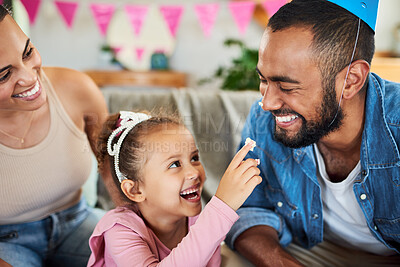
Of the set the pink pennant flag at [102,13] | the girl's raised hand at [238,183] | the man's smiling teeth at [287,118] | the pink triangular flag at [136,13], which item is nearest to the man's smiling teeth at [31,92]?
the girl's raised hand at [238,183]

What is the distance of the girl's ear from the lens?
3.55ft

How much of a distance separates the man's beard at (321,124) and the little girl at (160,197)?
0.22m

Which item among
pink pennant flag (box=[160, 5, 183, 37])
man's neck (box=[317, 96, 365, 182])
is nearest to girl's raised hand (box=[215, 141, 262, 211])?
man's neck (box=[317, 96, 365, 182])

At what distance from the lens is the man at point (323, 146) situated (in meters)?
1.03

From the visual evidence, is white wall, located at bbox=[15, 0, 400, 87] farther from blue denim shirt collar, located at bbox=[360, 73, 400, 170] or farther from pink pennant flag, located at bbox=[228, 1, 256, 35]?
blue denim shirt collar, located at bbox=[360, 73, 400, 170]

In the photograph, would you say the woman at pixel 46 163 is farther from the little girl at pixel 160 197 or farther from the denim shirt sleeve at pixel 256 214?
the denim shirt sleeve at pixel 256 214

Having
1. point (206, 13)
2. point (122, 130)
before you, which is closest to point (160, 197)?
point (122, 130)

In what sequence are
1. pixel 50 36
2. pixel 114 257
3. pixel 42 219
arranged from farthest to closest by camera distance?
1. pixel 50 36
2. pixel 42 219
3. pixel 114 257

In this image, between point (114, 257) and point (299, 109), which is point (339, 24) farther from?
point (114, 257)

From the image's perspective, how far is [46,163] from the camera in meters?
1.25

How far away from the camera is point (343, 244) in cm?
134

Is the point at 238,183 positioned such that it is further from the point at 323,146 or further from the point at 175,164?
the point at 323,146

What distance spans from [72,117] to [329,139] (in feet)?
2.96

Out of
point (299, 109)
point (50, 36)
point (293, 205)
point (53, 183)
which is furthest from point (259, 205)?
point (50, 36)
